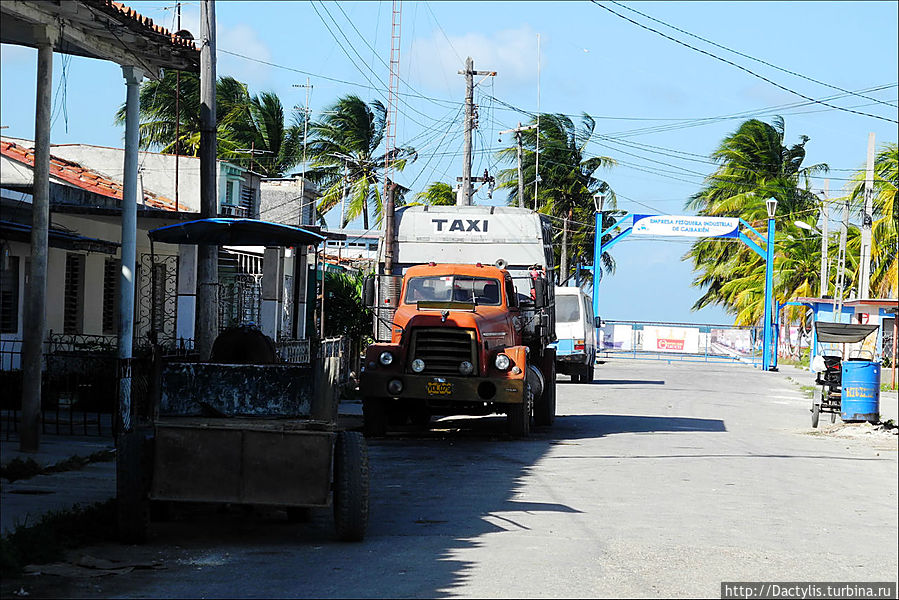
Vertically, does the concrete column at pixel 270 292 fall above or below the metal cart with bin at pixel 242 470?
above

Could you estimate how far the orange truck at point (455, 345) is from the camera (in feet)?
53.8

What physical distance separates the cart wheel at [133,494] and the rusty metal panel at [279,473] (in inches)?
30.1

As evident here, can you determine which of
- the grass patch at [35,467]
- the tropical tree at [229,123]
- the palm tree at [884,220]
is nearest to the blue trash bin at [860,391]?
the grass patch at [35,467]

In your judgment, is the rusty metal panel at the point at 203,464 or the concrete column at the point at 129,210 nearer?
the rusty metal panel at the point at 203,464

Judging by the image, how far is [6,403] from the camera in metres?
16.0

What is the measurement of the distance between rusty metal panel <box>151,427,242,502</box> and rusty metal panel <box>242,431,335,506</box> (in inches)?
3.6

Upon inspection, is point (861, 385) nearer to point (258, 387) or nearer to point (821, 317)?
point (258, 387)

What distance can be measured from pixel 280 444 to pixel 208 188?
25.6 ft

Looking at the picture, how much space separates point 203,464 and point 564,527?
3.20 m

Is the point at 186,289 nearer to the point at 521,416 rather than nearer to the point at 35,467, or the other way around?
the point at 521,416

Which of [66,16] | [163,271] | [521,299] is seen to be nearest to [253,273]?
[163,271]

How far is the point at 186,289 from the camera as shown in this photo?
22750 millimetres

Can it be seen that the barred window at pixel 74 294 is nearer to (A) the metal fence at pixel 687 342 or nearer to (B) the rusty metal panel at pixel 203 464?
(B) the rusty metal panel at pixel 203 464

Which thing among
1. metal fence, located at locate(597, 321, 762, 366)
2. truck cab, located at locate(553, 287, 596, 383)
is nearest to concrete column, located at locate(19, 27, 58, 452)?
truck cab, located at locate(553, 287, 596, 383)
